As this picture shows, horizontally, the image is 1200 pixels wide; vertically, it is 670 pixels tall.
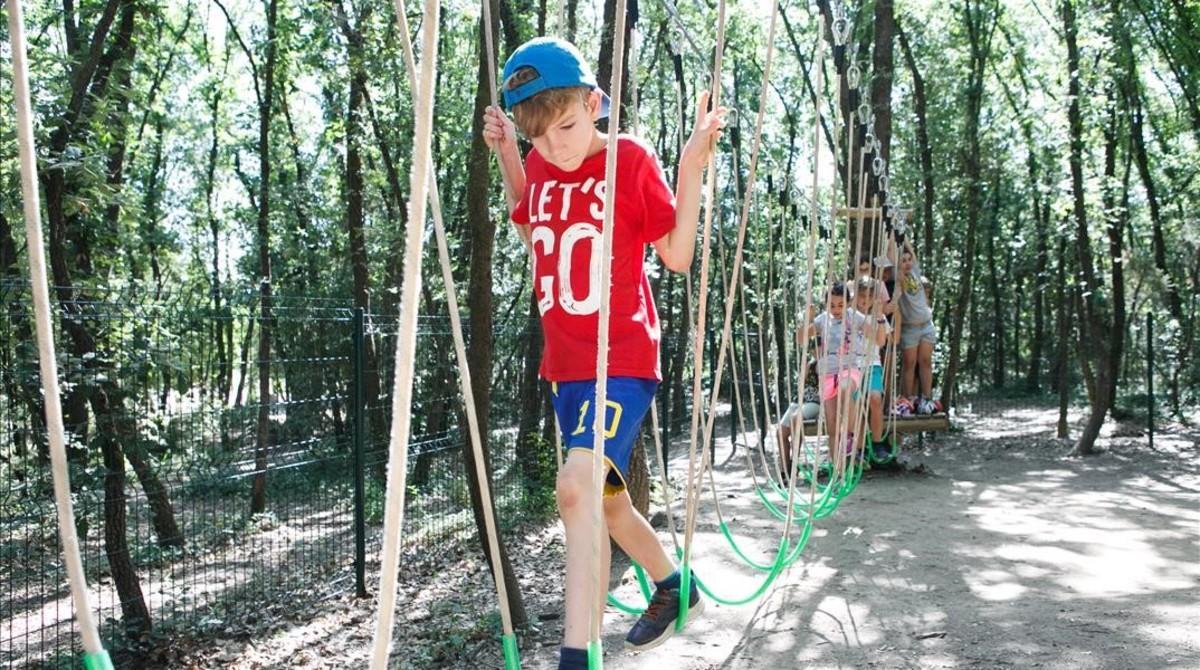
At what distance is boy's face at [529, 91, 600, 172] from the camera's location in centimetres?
186

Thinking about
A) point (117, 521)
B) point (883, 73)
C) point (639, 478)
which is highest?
point (883, 73)

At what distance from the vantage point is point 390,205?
13.5m

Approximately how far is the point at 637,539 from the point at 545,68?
3.39 ft

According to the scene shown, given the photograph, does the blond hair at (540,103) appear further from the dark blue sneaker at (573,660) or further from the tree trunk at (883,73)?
the tree trunk at (883,73)

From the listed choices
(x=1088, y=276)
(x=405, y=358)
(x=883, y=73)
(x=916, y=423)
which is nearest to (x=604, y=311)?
(x=405, y=358)

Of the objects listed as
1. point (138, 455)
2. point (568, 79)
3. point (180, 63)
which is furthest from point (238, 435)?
point (180, 63)

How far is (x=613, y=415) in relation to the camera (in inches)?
74.8

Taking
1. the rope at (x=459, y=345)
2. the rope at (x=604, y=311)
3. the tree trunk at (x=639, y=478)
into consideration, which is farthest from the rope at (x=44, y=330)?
the tree trunk at (x=639, y=478)

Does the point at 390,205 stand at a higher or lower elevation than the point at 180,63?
lower

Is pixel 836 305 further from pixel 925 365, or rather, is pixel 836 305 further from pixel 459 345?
pixel 459 345

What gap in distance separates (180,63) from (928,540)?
13443 millimetres

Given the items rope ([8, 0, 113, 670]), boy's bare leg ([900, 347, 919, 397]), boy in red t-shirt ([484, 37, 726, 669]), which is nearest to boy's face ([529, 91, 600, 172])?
boy in red t-shirt ([484, 37, 726, 669])

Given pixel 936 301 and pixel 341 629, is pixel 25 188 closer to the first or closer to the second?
pixel 341 629

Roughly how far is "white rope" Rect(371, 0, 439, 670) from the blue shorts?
96cm
